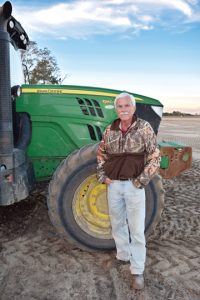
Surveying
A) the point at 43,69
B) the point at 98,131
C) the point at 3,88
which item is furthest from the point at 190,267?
the point at 43,69

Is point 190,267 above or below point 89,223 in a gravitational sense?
below

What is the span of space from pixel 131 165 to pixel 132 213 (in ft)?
1.37

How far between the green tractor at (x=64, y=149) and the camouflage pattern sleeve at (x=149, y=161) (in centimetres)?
62

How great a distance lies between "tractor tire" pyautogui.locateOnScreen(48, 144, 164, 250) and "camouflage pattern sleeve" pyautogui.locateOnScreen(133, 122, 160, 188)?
0.62 m

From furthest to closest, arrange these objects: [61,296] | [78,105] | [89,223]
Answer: [78,105] → [89,223] → [61,296]

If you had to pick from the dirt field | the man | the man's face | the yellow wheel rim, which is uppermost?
the man's face

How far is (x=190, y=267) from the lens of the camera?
11.3ft

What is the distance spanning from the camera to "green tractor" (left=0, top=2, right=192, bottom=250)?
3.50 meters

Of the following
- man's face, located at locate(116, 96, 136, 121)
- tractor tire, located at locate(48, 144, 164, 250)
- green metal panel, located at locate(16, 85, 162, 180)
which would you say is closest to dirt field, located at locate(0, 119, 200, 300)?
tractor tire, located at locate(48, 144, 164, 250)

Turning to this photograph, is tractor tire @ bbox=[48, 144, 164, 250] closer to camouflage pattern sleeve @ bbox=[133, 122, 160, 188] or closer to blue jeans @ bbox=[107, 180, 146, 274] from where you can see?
blue jeans @ bbox=[107, 180, 146, 274]

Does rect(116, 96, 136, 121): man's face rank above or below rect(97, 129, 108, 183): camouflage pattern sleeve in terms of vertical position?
above

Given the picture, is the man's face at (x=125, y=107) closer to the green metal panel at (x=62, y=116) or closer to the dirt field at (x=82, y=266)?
the green metal panel at (x=62, y=116)

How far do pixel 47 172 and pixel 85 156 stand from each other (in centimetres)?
85

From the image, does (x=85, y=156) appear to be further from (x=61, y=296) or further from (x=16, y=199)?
(x=61, y=296)
